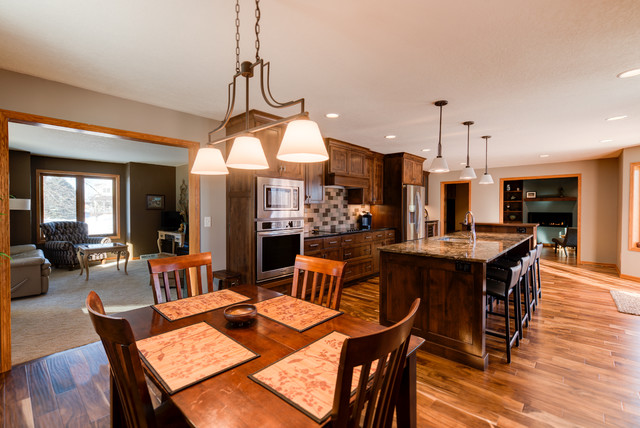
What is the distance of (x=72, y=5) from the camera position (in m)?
1.56

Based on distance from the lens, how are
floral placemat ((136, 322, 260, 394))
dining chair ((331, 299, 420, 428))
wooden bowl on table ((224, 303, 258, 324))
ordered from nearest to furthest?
dining chair ((331, 299, 420, 428)) → floral placemat ((136, 322, 260, 394)) → wooden bowl on table ((224, 303, 258, 324))

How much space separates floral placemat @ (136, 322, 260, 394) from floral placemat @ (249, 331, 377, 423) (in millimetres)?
146

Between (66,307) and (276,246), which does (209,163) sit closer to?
(276,246)

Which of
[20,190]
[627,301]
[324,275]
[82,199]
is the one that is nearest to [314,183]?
[324,275]

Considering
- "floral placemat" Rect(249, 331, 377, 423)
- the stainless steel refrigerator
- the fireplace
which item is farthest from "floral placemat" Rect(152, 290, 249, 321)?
the fireplace

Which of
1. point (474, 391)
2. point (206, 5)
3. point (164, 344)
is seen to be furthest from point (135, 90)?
point (474, 391)

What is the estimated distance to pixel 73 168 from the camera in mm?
6961

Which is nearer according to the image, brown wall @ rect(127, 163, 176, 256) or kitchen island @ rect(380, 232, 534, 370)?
kitchen island @ rect(380, 232, 534, 370)

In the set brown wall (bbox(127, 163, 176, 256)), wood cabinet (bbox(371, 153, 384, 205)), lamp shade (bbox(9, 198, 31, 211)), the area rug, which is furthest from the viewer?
brown wall (bbox(127, 163, 176, 256))

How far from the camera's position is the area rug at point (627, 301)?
3.64 metres

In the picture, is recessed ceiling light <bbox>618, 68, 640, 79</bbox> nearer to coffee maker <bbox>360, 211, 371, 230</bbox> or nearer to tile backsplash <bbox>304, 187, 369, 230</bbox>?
tile backsplash <bbox>304, 187, 369, 230</bbox>

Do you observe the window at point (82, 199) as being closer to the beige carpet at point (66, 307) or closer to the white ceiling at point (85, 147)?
the white ceiling at point (85, 147)

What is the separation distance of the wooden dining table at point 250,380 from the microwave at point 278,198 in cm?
170

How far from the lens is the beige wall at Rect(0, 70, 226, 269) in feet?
7.70
